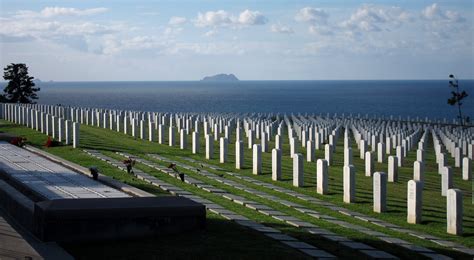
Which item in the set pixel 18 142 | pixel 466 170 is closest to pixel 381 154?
pixel 466 170

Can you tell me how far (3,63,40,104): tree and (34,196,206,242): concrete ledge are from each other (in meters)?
47.5

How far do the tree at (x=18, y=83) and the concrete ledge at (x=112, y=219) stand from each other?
47456 millimetres

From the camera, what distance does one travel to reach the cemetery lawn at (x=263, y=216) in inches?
372

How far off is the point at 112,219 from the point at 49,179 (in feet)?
18.4

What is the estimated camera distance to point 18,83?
56.8m

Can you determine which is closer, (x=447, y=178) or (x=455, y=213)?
(x=455, y=213)

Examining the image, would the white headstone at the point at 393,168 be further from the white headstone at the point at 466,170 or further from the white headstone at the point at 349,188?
the white headstone at the point at 349,188

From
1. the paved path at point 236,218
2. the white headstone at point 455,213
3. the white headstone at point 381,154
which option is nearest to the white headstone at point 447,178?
the white headstone at point 455,213

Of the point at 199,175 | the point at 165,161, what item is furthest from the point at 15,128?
the point at 199,175

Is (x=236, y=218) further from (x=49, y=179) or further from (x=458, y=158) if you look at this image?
(x=458, y=158)

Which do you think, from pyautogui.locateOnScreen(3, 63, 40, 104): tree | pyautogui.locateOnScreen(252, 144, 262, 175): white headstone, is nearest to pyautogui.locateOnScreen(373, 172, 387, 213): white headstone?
pyautogui.locateOnScreen(252, 144, 262, 175): white headstone

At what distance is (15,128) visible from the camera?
3073 centimetres

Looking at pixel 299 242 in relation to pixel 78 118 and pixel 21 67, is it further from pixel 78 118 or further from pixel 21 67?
pixel 21 67

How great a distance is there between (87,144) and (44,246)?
15.0 metres
